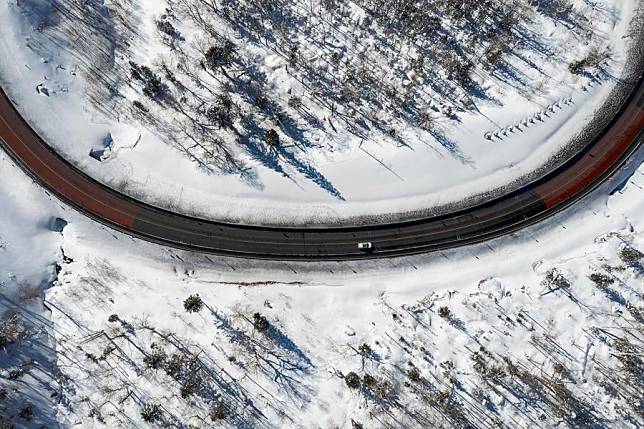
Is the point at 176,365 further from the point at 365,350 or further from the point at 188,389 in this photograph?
Result: the point at 365,350

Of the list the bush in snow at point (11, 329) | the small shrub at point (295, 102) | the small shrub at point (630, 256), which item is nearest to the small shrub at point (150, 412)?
the bush in snow at point (11, 329)

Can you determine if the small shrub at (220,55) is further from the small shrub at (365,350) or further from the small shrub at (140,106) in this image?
the small shrub at (365,350)

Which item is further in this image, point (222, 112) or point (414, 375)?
point (222, 112)

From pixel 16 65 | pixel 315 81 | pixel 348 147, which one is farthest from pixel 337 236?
pixel 16 65

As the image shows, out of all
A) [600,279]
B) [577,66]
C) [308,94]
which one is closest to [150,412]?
[308,94]

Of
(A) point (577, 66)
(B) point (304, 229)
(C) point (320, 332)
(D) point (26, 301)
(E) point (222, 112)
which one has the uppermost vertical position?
(A) point (577, 66)

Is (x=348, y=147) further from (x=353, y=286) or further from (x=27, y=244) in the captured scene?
(x=27, y=244)
